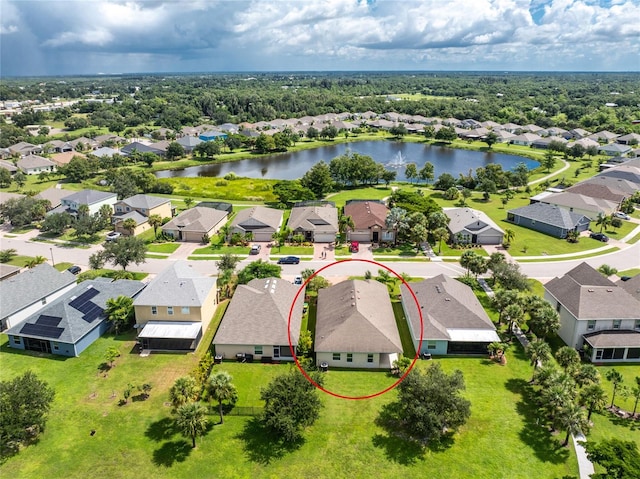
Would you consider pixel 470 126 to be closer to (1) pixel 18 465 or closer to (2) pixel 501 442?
(2) pixel 501 442

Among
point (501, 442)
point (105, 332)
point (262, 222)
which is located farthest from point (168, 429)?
point (262, 222)

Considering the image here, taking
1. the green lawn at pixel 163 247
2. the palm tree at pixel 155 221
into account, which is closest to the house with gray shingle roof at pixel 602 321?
the green lawn at pixel 163 247

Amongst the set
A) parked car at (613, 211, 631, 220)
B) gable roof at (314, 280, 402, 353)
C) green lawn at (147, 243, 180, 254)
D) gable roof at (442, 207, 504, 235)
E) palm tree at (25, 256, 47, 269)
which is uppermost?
palm tree at (25, 256, 47, 269)

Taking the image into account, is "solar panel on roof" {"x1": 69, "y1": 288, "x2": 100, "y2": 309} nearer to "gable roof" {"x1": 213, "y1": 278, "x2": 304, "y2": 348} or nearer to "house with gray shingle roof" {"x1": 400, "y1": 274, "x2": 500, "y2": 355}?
"gable roof" {"x1": 213, "y1": 278, "x2": 304, "y2": 348}

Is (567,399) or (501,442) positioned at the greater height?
(567,399)

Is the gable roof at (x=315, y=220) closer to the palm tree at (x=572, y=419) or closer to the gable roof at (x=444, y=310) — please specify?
the gable roof at (x=444, y=310)

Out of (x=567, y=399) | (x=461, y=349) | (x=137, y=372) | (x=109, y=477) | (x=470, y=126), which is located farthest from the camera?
(x=470, y=126)

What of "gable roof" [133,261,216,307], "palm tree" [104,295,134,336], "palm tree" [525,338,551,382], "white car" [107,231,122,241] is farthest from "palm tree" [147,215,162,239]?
"palm tree" [525,338,551,382]
